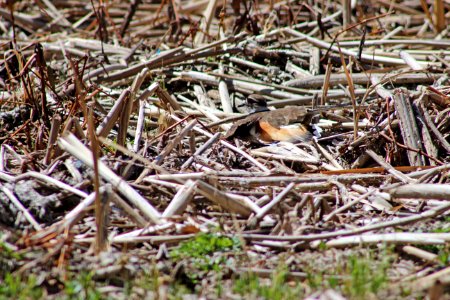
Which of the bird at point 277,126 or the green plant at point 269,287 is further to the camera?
the bird at point 277,126

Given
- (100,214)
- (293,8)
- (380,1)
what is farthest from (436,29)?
(100,214)

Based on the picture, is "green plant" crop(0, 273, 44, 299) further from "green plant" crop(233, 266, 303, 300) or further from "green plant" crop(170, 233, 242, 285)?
"green plant" crop(233, 266, 303, 300)

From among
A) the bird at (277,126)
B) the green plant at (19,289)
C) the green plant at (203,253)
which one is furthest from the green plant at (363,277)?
the bird at (277,126)

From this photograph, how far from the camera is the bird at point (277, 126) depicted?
4.79m

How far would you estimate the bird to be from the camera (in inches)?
188

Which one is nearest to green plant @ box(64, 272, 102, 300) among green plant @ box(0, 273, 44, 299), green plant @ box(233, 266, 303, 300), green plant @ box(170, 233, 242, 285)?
green plant @ box(0, 273, 44, 299)

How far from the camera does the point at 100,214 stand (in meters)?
3.30

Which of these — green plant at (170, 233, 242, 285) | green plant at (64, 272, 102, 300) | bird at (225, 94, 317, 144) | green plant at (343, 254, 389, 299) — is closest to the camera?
green plant at (343, 254, 389, 299)

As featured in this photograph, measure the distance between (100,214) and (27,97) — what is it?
2048 millimetres

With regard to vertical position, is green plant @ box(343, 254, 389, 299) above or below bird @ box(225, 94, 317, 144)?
below

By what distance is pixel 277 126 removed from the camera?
4.93 metres

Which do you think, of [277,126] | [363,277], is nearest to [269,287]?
[363,277]

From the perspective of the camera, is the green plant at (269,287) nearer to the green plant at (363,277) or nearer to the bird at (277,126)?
the green plant at (363,277)

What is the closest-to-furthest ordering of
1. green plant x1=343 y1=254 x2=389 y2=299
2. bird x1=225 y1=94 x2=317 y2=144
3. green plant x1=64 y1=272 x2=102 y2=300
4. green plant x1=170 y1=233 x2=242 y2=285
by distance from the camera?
green plant x1=343 y1=254 x2=389 y2=299 → green plant x1=64 y1=272 x2=102 y2=300 → green plant x1=170 y1=233 x2=242 y2=285 → bird x1=225 y1=94 x2=317 y2=144
